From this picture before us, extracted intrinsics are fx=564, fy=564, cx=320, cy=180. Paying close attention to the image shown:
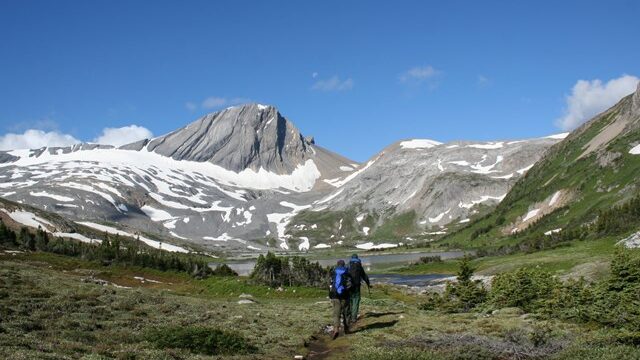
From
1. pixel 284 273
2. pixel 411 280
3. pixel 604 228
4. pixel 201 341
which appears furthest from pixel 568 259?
pixel 201 341

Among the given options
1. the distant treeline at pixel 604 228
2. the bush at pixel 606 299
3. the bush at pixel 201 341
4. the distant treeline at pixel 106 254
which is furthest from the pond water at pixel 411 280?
the bush at pixel 201 341

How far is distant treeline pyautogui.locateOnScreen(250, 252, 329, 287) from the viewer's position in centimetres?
7620

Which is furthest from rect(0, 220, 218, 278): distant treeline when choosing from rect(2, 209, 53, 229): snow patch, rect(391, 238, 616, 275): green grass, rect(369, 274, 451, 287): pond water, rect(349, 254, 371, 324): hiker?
rect(2, 209, 53, 229): snow patch

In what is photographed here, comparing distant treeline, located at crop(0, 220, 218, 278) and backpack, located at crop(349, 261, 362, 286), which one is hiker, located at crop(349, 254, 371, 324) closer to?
backpack, located at crop(349, 261, 362, 286)

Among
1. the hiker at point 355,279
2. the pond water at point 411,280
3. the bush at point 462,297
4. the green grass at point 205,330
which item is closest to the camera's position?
the green grass at point 205,330

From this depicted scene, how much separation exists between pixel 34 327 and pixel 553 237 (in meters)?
138

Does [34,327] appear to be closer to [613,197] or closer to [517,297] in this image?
[517,297]

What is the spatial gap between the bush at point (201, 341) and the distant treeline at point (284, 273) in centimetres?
5051

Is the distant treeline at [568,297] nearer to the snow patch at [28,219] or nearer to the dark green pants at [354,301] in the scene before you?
the dark green pants at [354,301]

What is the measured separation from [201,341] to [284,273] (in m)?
60.9

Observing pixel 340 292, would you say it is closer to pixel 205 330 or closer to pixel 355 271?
pixel 355 271

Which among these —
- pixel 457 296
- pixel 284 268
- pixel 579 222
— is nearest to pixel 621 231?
pixel 579 222

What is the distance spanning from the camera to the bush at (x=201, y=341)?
20719mm

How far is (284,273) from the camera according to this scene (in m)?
81.8
